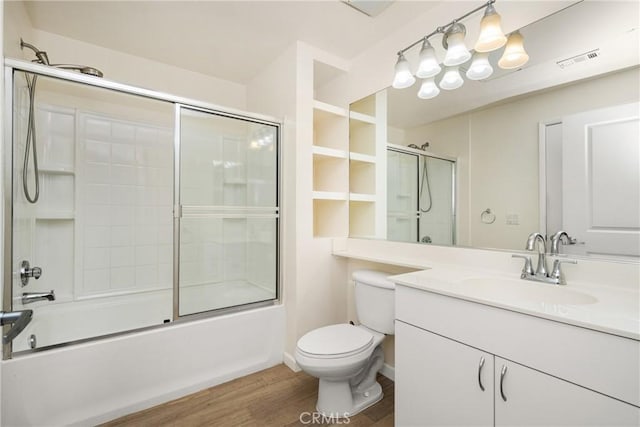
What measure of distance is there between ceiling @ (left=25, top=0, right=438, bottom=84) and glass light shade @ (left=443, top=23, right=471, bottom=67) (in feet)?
0.95

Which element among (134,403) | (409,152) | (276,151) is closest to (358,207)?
(409,152)

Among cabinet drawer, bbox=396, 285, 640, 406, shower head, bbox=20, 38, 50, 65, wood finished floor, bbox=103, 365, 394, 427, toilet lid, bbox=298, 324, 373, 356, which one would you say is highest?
shower head, bbox=20, 38, 50, 65

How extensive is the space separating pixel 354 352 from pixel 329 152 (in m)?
1.45

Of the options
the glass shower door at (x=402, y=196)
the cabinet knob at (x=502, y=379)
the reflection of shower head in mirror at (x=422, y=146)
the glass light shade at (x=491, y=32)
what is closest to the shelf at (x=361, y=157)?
the glass shower door at (x=402, y=196)

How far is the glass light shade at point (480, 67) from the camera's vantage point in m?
1.57

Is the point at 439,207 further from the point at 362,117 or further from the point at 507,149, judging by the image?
the point at 362,117

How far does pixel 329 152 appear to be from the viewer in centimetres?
232

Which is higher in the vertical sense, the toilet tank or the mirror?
the mirror

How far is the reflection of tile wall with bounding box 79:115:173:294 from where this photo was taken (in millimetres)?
2262

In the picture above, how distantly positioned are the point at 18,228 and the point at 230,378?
1488mm

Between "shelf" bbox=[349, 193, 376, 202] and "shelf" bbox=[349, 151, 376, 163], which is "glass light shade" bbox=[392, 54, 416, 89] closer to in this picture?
"shelf" bbox=[349, 151, 376, 163]

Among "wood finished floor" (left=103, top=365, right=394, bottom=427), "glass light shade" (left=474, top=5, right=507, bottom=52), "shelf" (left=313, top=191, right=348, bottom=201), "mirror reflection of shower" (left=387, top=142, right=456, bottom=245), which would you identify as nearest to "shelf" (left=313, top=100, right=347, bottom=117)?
"mirror reflection of shower" (left=387, top=142, right=456, bottom=245)

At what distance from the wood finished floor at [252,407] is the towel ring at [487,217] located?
121 centimetres

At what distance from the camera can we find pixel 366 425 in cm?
156
